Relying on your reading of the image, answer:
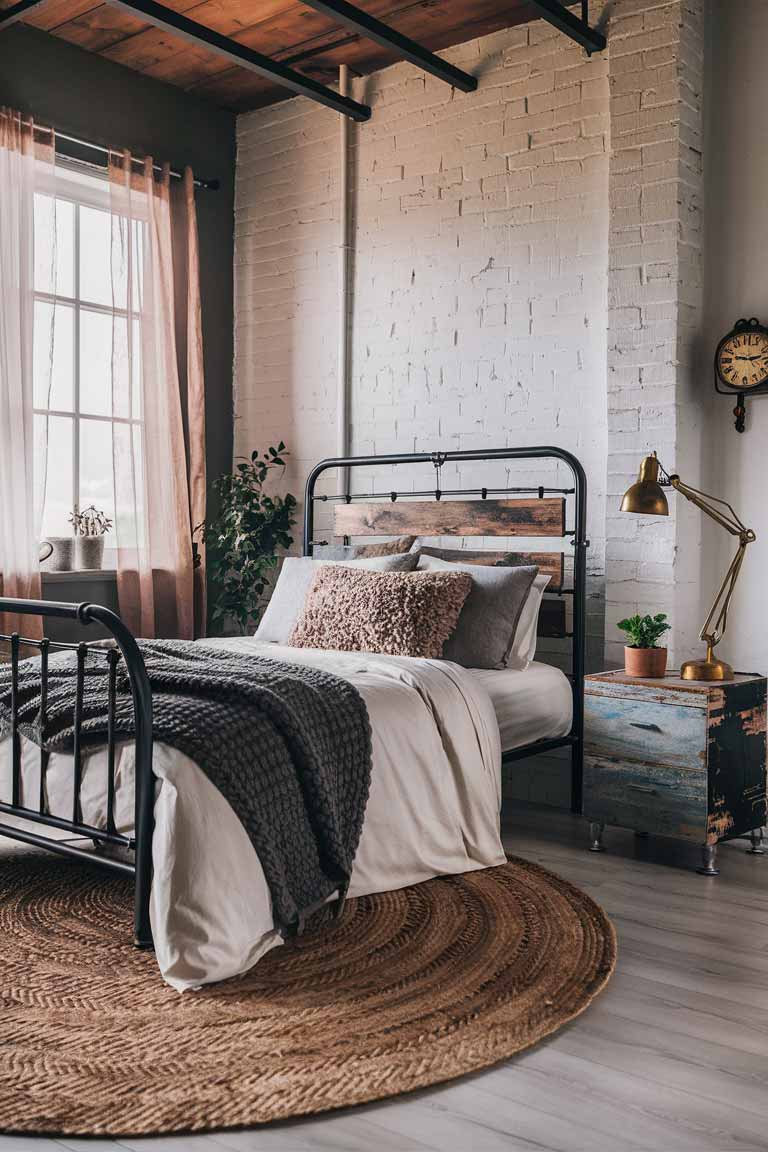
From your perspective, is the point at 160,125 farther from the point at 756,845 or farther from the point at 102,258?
the point at 756,845

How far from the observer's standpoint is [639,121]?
3859mm

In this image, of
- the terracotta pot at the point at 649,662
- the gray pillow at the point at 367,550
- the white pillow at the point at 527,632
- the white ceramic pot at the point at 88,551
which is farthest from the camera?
the white ceramic pot at the point at 88,551

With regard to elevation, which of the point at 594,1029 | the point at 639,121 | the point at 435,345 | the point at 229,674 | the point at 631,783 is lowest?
the point at 594,1029

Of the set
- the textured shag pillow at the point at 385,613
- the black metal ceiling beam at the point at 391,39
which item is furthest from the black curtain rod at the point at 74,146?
the textured shag pillow at the point at 385,613

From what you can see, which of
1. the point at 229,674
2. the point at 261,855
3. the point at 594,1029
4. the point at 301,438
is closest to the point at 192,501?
the point at 301,438

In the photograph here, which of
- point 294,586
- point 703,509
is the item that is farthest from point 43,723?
point 703,509

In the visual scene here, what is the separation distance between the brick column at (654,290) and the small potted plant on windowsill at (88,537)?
208 cm

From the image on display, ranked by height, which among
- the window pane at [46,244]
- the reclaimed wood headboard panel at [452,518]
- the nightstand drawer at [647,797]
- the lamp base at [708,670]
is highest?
the window pane at [46,244]

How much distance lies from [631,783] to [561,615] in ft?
2.91

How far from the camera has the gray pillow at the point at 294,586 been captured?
4004 mm

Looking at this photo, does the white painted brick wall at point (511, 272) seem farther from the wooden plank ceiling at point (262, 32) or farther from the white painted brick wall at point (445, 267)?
the wooden plank ceiling at point (262, 32)

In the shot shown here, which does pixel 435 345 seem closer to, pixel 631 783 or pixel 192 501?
pixel 192 501

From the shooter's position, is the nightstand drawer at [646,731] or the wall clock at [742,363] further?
the wall clock at [742,363]

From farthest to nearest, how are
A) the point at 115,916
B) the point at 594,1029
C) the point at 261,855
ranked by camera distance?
the point at 115,916 < the point at 261,855 < the point at 594,1029
